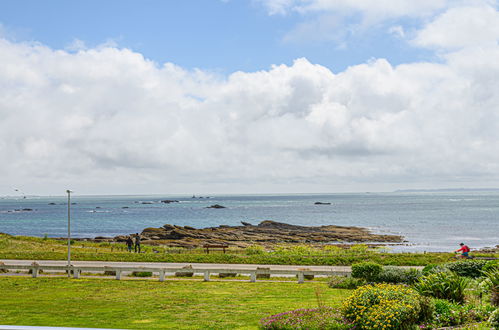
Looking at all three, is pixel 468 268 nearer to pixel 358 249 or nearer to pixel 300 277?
pixel 300 277

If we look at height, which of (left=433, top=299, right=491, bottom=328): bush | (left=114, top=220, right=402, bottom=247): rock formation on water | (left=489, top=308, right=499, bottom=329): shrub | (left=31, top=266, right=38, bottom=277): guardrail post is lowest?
(left=114, top=220, right=402, bottom=247): rock formation on water

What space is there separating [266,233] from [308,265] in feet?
178

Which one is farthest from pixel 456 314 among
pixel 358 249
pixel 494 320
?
pixel 358 249

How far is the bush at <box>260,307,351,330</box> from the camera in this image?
490 inches

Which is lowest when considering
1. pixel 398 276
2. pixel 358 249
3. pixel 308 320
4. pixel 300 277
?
pixel 358 249

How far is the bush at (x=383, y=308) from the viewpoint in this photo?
1112 cm

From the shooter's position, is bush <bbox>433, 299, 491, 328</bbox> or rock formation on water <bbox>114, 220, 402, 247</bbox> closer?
bush <bbox>433, 299, 491, 328</bbox>

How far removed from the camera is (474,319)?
40.7 ft

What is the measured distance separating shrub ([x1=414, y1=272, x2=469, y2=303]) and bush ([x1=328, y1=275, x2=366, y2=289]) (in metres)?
6.26

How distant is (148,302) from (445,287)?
1134 centimetres

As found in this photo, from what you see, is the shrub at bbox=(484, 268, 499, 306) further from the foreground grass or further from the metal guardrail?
the metal guardrail

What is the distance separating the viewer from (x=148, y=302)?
18.1 meters

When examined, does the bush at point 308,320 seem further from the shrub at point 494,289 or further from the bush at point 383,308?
the shrub at point 494,289

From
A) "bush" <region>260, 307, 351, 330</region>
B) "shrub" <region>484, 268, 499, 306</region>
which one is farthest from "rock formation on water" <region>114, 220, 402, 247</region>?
"shrub" <region>484, 268, 499, 306</region>
